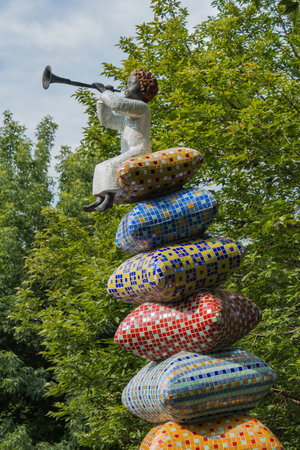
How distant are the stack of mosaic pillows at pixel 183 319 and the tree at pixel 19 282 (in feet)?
19.5

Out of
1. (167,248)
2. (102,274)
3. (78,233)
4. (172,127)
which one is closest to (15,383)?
(78,233)

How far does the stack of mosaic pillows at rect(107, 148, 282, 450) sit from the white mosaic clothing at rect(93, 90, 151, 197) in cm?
25

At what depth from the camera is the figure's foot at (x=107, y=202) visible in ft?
13.9

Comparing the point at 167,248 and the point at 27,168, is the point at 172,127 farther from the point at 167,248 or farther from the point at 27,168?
the point at 27,168

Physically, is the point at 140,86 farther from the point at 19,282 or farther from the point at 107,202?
the point at 19,282

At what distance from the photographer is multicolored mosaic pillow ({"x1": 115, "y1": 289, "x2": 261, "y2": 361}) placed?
3752mm

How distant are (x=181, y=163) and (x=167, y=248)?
693 mm

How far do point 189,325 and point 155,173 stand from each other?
1.19 metres

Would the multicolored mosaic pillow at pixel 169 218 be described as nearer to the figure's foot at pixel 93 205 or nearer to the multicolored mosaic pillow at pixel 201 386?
the figure's foot at pixel 93 205

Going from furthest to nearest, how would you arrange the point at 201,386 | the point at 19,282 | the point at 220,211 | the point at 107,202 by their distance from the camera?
the point at 19,282
the point at 220,211
the point at 107,202
the point at 201,386

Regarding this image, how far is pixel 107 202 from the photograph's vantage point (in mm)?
4266

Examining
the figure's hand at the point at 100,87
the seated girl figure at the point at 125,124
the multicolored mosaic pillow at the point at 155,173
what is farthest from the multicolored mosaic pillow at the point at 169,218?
A: the figure's hand at the point at 100,87

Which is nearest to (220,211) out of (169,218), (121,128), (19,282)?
(121,128)

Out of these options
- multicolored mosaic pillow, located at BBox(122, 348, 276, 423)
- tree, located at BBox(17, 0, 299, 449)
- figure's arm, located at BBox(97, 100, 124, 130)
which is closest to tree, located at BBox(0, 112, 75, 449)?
tree, located at BBox(17, 0, 299, 449)
